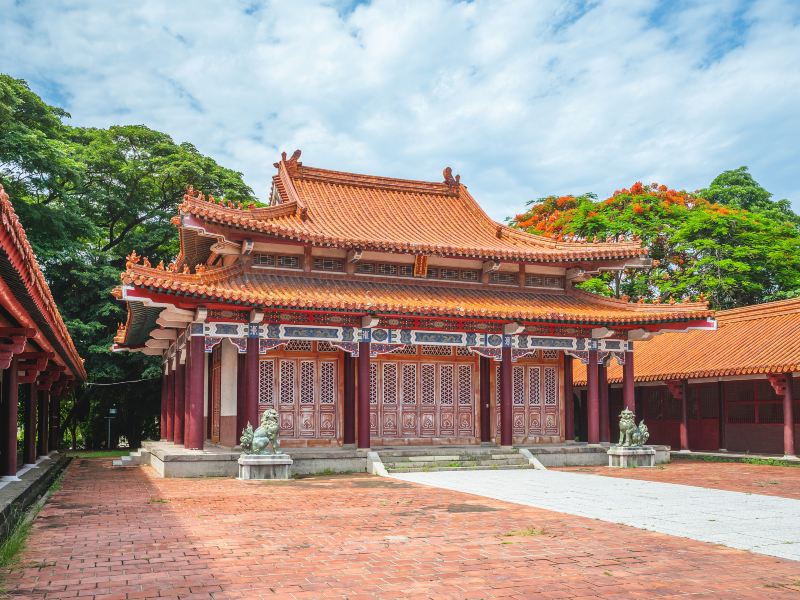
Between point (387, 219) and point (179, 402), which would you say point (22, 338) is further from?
point (387, 219)

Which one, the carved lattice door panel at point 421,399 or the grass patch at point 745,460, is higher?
the carved lattice door panel at point 421,399

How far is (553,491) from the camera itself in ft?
42.5

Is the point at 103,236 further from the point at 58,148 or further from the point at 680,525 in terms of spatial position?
the point at 680,525

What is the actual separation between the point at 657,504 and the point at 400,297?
9.13 metres

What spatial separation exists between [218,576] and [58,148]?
82.3ft

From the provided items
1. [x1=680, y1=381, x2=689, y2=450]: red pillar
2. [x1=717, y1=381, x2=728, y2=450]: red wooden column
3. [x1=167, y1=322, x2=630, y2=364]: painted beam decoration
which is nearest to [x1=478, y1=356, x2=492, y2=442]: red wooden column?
[x1=167, y1=322, x2=630, y2=364]: painted beam decoration

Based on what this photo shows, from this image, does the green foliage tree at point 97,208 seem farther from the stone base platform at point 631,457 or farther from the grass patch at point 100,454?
the stone base platform at point 631,457

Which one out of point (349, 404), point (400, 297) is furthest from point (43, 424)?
point (400, 297)

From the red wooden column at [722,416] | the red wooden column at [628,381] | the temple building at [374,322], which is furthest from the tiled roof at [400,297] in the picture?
the red wooden column at [722,416]

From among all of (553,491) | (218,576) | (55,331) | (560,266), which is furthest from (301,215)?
(218,576)

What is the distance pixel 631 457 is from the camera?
62.3 ft

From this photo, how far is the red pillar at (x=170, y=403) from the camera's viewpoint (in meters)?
24.6

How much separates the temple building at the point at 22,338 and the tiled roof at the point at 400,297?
2.31 meters

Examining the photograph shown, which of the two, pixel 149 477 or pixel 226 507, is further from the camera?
pixel 149 477
